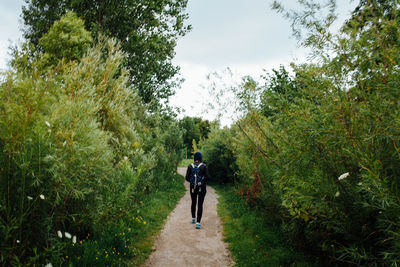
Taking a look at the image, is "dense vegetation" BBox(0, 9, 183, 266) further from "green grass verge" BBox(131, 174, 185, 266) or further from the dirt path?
the dirt path

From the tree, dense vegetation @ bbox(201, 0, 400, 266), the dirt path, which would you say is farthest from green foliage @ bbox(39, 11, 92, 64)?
dense vegetation @ bbox(201, 0, 400, 266)

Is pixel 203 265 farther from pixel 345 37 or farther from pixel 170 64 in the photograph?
pixel 170 64

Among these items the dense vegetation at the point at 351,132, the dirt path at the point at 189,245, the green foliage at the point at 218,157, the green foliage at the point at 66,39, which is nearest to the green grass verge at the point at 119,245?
the dirt path at the point at 189,245

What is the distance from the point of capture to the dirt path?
4953 mm

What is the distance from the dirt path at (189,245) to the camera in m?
4.95

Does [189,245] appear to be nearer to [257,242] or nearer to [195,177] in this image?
[257,242]

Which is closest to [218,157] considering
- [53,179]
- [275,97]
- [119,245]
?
[119,245]

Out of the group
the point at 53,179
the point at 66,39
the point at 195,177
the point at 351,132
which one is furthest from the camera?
the point at 66,39

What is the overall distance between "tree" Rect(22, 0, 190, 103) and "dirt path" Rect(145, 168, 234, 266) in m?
8.69

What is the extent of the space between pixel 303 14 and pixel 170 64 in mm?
13208

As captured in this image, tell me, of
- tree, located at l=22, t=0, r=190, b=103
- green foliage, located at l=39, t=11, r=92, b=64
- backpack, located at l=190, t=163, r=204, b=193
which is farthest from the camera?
tree, located at l=22, t=0, r=190, b=103

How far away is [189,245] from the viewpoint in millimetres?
5812

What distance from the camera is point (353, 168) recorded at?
3.15 metres

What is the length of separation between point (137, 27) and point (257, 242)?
13.3 meters
